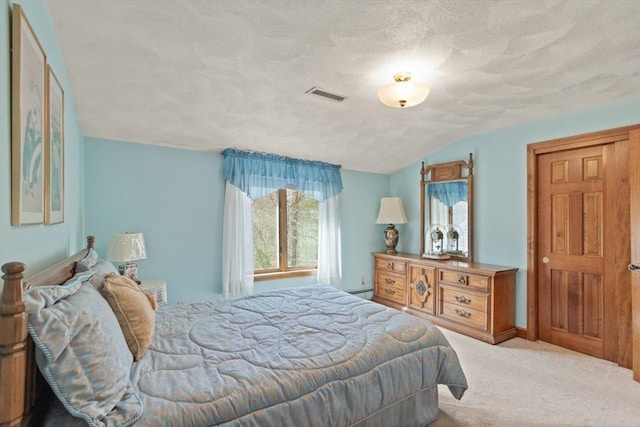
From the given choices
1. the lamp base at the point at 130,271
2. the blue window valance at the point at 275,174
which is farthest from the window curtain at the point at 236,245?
the lamp base at the point at 130,271

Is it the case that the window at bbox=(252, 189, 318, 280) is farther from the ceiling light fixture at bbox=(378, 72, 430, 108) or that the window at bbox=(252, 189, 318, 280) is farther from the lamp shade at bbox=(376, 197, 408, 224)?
the ceiling light fixture at bbox=(378, 72, 430, 108)

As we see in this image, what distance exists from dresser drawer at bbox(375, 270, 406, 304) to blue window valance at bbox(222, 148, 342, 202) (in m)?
1.42

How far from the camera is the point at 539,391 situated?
2.29 m

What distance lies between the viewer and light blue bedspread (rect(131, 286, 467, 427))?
116 cm

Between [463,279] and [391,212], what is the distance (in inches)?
55.3

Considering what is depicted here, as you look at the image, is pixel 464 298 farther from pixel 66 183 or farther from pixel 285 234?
pixel 66 183

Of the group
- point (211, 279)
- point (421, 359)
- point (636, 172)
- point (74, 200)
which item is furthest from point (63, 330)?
point (636, 172)

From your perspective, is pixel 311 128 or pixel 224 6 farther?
pixel 311 128

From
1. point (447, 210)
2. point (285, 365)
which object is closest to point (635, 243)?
point (447, 210)

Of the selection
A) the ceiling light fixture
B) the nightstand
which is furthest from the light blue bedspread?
the ceiling light fixture

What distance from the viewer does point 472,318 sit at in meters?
3.31

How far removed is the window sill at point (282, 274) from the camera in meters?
3.81

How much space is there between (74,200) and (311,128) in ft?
7.22

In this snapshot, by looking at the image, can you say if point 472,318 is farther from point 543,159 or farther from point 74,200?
point 74,200
